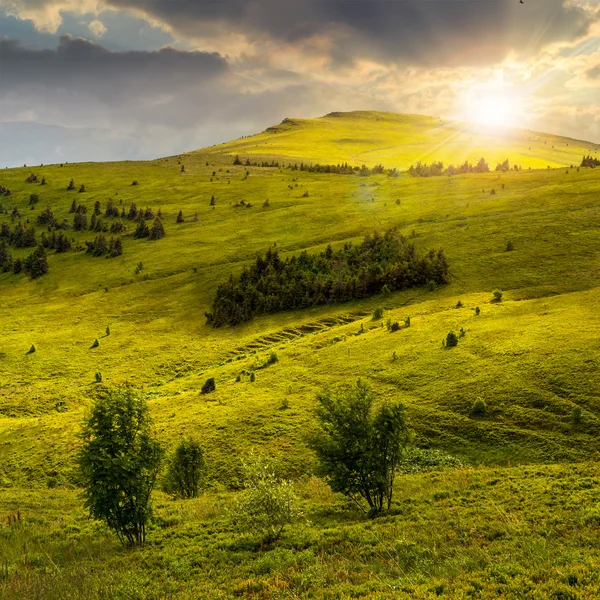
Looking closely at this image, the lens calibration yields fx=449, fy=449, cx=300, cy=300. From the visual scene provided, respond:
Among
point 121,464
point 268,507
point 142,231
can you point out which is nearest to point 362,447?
point 268,507

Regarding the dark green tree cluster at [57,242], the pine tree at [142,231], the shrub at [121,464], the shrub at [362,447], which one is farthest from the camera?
the pine tree at [142,231]

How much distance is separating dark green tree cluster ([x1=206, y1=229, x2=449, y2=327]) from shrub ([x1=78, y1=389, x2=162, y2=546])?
58.0m

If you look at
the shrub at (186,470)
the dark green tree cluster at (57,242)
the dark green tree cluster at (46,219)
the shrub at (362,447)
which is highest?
the dark green tree cluster at (46,219)

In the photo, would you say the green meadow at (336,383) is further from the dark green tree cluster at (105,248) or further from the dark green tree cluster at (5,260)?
the dark green tree cluster at (5,260)

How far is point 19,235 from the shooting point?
6240 inches

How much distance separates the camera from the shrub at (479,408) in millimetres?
40031

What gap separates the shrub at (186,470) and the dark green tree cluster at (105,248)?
110145 millimetres

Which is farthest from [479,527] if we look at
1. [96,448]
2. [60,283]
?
[60,283]

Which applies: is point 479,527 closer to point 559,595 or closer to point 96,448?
point 559,595

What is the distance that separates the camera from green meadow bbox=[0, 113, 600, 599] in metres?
21.2

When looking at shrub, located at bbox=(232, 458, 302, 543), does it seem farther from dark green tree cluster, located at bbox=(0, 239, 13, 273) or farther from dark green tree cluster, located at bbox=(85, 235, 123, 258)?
dark green tree cluster, located at bbox=(0, 239, 13, 273)

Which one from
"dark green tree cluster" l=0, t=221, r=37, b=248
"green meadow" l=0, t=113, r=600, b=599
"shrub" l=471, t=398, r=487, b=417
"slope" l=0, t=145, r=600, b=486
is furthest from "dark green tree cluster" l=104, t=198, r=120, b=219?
"shrub" l=471, t=398, r=487, b=417

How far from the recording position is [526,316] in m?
58.5

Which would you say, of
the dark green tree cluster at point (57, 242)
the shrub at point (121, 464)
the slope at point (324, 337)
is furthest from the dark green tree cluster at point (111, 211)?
the shrub at point (121, 464)
